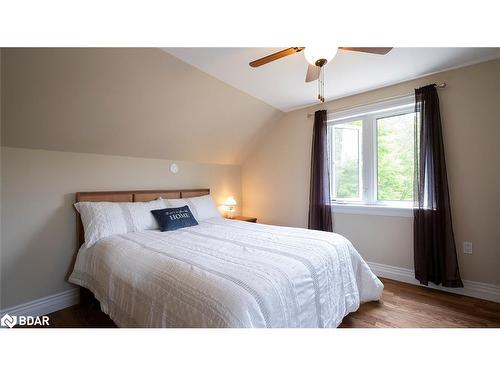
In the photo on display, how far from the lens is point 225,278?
3.48ft

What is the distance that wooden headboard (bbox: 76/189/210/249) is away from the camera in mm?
2092

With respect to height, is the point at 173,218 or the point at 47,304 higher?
the point at 173,218

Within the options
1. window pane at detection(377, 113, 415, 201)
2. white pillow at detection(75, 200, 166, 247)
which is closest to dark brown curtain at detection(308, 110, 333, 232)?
window pane at detection(377, 113, 415, 201)

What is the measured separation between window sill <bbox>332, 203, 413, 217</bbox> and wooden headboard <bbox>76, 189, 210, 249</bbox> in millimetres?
2005

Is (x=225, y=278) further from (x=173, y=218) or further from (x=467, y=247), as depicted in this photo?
(x=467, y=247)

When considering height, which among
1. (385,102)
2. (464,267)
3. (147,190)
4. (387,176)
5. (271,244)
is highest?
(385,102)

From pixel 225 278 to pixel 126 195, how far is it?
192cm

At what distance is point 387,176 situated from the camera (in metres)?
2.55

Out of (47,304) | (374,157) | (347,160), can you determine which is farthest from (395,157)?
(47,304)

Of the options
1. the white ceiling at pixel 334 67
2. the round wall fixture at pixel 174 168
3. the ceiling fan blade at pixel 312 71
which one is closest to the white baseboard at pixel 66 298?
the round wall fixture at pixel 174 168
